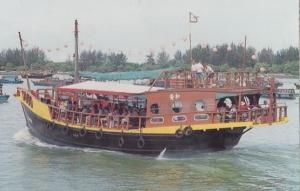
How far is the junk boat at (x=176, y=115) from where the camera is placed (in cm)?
1770

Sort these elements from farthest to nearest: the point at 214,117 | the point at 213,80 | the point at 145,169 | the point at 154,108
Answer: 1. the point at 213,80
2. the point at 154,108
3. the point at 214,117
4. the point at 145,169

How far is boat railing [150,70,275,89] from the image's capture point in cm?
1825

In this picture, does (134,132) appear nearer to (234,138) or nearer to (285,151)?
(234,138)

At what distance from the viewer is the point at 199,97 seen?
17922mm

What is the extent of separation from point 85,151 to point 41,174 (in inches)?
117

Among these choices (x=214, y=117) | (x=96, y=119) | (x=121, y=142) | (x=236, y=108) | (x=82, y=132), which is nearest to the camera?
(x=214, y=117)

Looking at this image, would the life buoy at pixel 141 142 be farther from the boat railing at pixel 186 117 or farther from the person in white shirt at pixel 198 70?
the person in white shirt at pixel 198 70

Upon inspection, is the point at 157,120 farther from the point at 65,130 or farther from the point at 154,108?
the point at 65,130

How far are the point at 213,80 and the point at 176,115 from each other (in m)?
1.87

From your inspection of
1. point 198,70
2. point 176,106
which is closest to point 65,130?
point 176,106

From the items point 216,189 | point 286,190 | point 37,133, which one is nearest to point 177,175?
point 216,189

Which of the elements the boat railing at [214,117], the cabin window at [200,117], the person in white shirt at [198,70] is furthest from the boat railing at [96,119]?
the person in white shirt at [198,70]

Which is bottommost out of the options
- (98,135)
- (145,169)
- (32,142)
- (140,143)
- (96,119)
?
(145,169)

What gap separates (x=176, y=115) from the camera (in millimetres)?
17750
